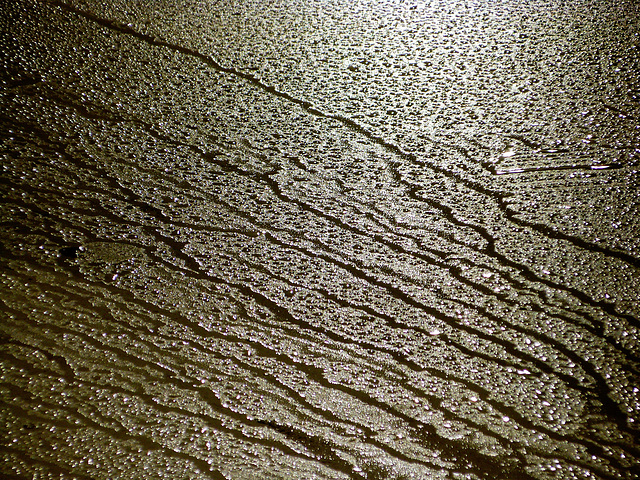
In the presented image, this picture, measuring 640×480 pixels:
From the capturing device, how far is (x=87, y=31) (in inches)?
36.9

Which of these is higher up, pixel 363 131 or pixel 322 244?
pixel 363 131

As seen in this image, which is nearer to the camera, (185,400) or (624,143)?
(185,400)

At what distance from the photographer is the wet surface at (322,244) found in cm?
46

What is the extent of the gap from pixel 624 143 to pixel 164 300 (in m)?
0.55

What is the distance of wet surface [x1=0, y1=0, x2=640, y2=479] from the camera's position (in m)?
0.46

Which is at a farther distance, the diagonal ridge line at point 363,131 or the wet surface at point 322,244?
the diagonal ridge line at point 363,131

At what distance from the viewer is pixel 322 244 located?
24.5 inches

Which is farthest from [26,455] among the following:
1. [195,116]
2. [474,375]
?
[195,116]

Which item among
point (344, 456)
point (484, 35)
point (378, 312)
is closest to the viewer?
point (344, 456)

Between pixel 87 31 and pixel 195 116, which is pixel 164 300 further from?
pixel 87 31

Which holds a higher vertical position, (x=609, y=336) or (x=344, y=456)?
(x=609, y=336)

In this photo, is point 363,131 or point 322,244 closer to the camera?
point 322,244

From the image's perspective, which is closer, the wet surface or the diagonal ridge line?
the wet surface

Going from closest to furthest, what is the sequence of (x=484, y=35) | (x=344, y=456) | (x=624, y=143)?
(x=344, y=456), (x=624, y=143), (x=484, y=35)
